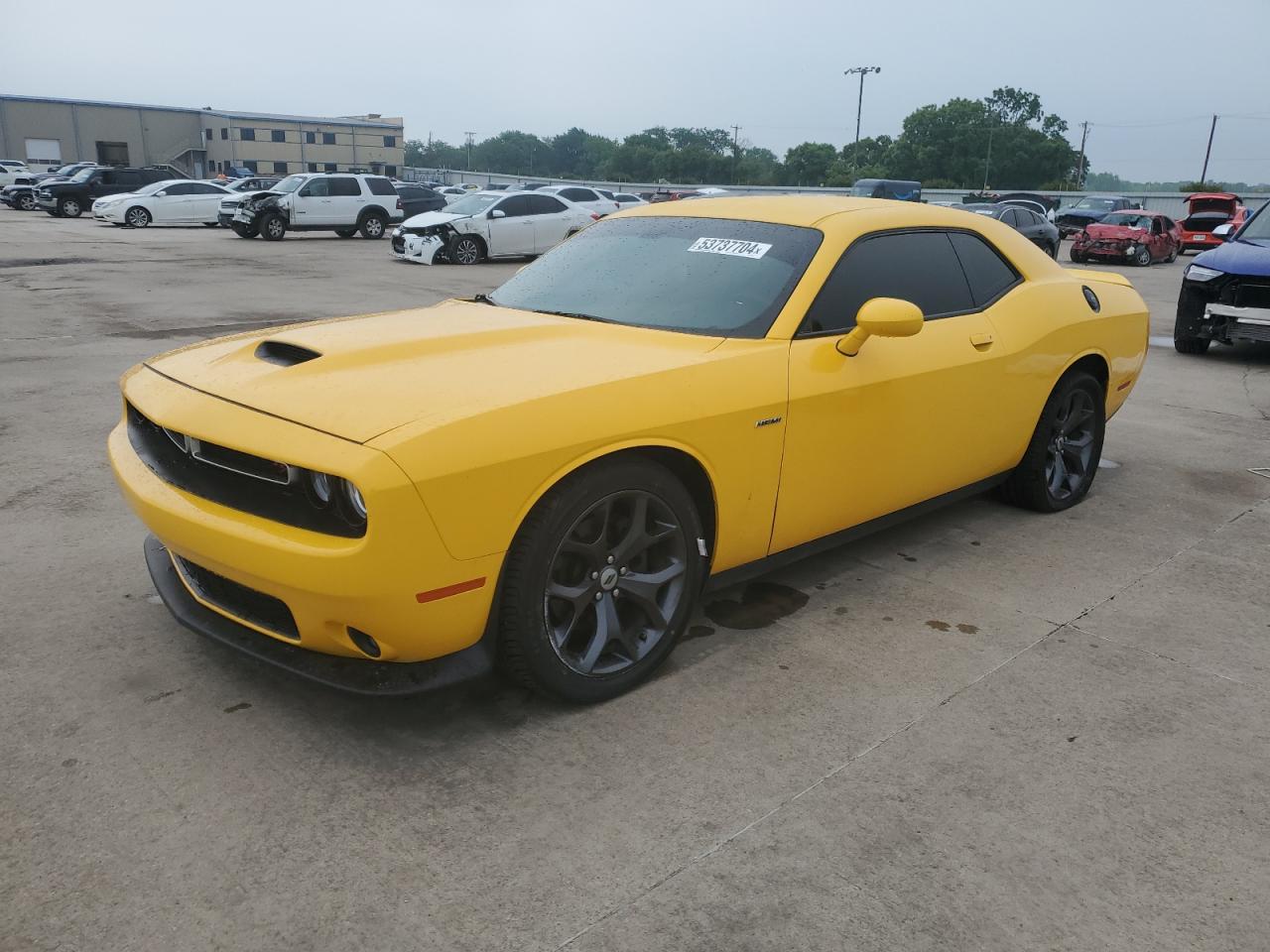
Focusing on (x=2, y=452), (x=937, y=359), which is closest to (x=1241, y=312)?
(x=937, y=359)

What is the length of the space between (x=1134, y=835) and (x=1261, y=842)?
31cm

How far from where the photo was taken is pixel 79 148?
81938 millimetres

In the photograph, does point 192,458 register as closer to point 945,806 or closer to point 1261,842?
point 945,806

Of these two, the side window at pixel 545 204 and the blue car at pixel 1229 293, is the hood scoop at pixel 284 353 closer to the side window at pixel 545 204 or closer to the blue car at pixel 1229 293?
the blue car at pixel 1229 293

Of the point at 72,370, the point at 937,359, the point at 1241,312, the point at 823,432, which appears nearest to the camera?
the point at 823,432

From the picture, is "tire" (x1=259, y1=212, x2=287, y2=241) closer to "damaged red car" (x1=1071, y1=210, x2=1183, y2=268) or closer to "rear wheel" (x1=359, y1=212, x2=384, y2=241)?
"rear wheel" (x1=359, y1=212, x2=384, y2=241)

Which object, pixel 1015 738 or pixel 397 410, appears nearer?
pixel 397 410

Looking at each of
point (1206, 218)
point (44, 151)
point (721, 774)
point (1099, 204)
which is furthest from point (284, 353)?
point (44, 151)

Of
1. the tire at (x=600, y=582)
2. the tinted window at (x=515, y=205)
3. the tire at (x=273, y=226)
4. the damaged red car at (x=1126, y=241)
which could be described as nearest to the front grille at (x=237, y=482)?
the tire at (x=600, y=582)

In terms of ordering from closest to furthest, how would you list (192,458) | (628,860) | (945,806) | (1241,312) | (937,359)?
(628,860) < (945,806) < (192,458) < (937,359) < (1241,312)

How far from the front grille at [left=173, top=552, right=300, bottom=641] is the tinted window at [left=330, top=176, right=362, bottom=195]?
24058 mm

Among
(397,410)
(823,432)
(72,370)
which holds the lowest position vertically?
(72,370)

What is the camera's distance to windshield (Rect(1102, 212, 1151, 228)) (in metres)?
24.4

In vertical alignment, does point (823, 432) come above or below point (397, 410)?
below
